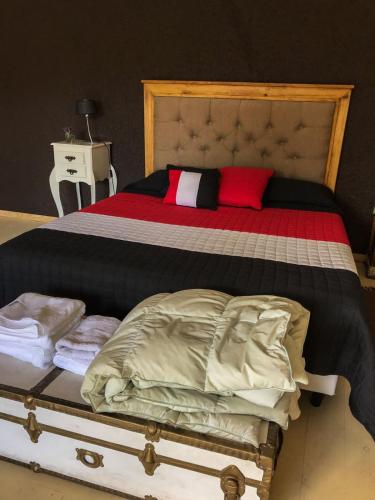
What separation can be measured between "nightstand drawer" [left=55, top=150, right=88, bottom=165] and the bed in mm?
530

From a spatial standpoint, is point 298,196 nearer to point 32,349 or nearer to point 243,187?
point 243,187

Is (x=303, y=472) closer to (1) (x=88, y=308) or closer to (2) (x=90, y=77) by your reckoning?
(1) (x=88, y=308)

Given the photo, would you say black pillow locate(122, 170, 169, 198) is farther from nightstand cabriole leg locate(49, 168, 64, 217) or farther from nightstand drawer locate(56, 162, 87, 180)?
nightstand cabriole leg locate(49, 168, 64, 217)

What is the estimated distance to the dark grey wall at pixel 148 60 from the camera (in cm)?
272

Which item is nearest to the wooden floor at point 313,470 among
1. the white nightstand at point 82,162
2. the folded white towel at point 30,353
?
the folded white towel at point 30,353

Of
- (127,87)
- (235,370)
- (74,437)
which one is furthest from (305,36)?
(74,437)

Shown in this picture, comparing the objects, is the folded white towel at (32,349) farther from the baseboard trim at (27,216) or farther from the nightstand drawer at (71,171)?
the baseboard trim at (27,216)

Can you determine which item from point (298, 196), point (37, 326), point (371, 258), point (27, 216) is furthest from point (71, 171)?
point (371, 258)

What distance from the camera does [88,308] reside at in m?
1.74

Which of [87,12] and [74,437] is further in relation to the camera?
[87,12]

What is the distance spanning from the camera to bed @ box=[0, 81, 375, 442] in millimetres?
1509

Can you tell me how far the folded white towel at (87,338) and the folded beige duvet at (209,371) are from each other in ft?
0.36

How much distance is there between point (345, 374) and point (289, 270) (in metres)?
0.45

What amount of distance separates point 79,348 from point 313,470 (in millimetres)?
926
